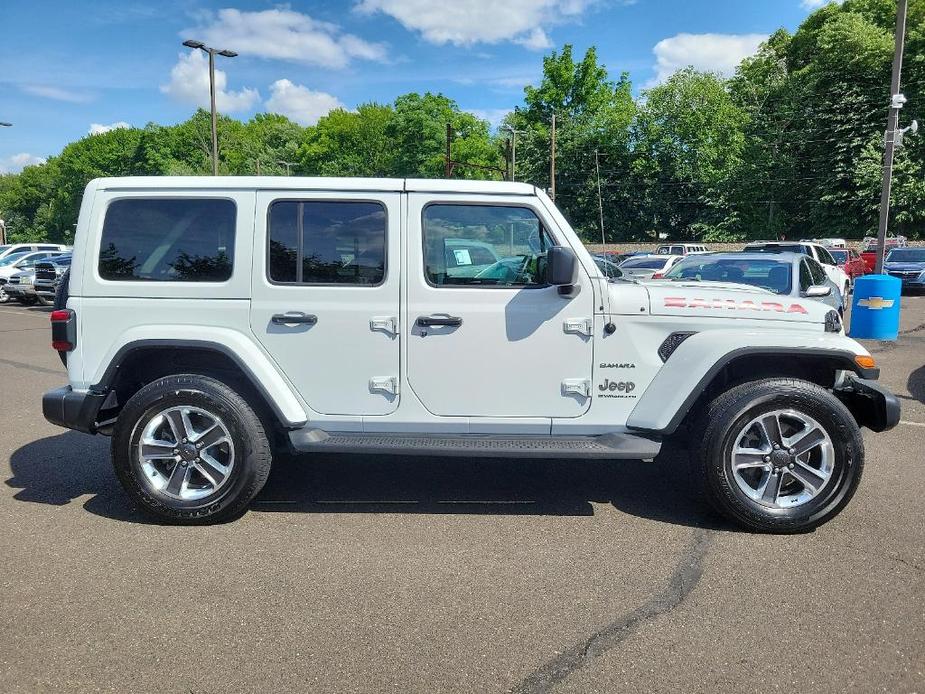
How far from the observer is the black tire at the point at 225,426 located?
412cm

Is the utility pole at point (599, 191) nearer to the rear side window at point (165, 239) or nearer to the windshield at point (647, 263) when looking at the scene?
the windshield at point (647, 263)

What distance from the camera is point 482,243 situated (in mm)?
4207

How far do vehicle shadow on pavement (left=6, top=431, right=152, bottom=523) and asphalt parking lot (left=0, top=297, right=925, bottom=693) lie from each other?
0.02 m

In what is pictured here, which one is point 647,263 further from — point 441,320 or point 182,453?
point 182,453

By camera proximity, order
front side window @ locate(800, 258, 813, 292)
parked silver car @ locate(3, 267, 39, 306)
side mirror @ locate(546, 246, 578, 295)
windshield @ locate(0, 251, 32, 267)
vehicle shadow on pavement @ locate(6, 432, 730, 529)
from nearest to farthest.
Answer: side mirror @ locate(546, 246, 578, 295)
vehicle shadow on pavement @ locate(6, 432, 730, 529)
front side window @ locate(800, 258, 813, 292)
parked silver car @ locate(3, 267, 39, 306)
windshield @ locate(0, 251, 32, 267)

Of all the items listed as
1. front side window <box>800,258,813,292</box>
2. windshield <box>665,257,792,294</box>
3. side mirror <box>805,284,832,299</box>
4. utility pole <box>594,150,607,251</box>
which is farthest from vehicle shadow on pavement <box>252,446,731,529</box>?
utility pole <box>594,150,607,251</box>

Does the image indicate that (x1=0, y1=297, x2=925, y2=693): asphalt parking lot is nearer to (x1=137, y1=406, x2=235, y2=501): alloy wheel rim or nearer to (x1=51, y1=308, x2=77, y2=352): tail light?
(x1=137, y1=406, x2=235, y2=501): alloy wheel rim

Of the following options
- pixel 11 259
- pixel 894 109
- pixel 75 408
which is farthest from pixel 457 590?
pixel 11 259

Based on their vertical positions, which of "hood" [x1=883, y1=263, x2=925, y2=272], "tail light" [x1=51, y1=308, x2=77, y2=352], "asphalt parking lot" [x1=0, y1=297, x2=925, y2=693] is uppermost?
"hood" [x1=883, y1=263, x2=925, y2=272]

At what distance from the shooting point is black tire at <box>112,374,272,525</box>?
4117 millimetres

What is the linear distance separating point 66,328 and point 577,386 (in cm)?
301

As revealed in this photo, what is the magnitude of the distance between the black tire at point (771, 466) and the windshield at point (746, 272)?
5856mm

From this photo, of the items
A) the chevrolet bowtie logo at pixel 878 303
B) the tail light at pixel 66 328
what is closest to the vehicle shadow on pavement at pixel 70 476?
the tail light at pixel 66 328

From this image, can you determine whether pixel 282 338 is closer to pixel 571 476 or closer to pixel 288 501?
pixel 288 501
